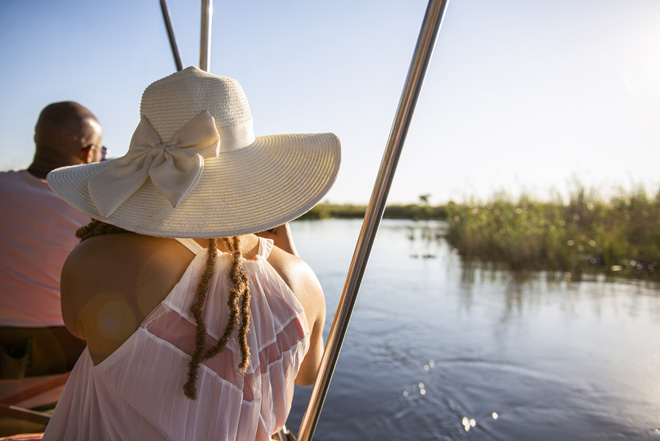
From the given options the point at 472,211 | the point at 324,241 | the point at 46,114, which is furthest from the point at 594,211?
the point at 46,114

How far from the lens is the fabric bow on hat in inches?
31.8

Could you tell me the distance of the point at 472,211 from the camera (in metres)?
8.98

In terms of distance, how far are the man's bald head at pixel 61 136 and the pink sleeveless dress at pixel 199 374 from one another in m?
1.12

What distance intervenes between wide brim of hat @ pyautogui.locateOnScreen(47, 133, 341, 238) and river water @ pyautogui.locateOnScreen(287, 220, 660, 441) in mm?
2234

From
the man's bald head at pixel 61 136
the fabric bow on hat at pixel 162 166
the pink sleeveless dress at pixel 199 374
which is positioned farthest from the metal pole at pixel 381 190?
the man's bald head at pixel 61 136

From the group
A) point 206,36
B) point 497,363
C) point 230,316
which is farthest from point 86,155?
point 497,363

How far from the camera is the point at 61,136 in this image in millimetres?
1780

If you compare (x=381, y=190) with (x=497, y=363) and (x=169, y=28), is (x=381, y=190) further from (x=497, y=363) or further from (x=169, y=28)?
(x=497, y=363)

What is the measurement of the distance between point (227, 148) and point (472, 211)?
849cm

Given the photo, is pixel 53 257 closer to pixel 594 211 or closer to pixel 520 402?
pixel 520 402

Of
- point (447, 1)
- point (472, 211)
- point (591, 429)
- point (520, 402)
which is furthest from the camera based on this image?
point (472, 211)

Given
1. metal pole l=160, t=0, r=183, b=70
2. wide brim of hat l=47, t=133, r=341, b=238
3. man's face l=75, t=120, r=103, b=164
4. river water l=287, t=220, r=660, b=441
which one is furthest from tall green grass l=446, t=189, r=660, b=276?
wide brim of hat l=47, t=133, r=341, b=238

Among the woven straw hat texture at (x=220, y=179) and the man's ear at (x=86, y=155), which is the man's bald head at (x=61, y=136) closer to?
the man's ear at (x=86, y=155)

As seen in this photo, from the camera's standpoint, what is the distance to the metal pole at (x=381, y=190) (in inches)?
29.6
